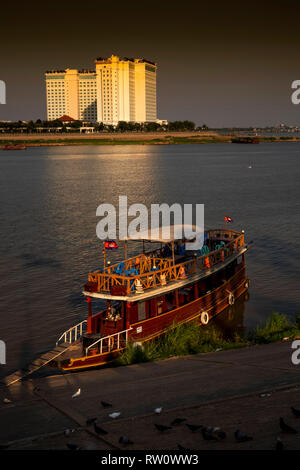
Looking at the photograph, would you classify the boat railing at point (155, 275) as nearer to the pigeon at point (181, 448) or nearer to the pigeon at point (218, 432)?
the pigeon at point (218, 432)

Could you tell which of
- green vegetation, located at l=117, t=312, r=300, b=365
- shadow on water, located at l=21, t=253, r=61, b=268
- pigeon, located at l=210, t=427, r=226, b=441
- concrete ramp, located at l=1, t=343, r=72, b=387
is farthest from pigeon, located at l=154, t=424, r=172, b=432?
shadow on water, located at l=21, t=253, r=61, b=268

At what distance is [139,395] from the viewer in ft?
36.0

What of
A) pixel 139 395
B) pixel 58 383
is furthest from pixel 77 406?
pixel 58 383

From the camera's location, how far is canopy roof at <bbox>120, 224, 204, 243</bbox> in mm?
18097

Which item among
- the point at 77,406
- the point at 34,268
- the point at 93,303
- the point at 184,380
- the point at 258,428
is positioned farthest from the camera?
the point at 34,268

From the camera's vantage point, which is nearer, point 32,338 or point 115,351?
Result: point 115,351

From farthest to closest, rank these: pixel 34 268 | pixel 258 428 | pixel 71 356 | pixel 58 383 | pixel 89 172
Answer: pixel 89 172, pixel 34 268, pixel 71 356, pixel 58 383, pixel 258 428

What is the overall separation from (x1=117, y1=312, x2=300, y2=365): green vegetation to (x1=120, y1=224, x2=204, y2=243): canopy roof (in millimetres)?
2961

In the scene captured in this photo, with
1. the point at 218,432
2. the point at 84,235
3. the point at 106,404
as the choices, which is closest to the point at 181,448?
the point at 218,432

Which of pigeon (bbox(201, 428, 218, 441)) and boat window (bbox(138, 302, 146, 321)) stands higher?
pigeon (bbox(201, 428, 218, 441))

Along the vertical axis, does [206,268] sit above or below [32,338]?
above

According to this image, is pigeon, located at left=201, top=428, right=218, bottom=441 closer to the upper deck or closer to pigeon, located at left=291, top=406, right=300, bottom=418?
pigeon, located at left=291, top=406, right=300, bottom=418

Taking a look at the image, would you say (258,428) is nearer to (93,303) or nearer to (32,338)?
(32,338)

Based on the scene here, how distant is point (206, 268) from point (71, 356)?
6.38 meters
